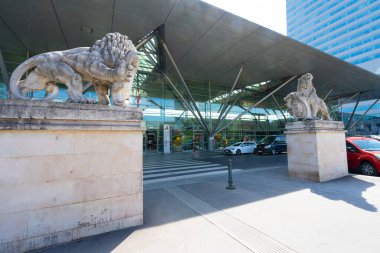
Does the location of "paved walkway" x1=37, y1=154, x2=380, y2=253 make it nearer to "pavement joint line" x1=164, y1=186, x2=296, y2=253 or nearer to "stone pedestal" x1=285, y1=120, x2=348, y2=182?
"pavement joint line" x1=164, y1=186, x2=296, y2=253

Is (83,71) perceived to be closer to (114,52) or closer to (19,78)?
(114,52)

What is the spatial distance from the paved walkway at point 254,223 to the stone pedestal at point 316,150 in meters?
A: 1.05

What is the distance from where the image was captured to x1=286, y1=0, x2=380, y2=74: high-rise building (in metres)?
57.3

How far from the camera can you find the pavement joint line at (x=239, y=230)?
261cm

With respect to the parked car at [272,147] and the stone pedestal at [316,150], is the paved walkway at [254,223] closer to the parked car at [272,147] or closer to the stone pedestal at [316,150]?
the stone pedestal at [316,150]

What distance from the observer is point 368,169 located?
7578 millimetres

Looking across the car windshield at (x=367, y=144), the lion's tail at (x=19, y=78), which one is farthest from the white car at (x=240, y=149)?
the lion's tail at (x=19, y=78)

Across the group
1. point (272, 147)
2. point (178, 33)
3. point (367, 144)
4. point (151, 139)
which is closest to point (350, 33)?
point (272, 147)

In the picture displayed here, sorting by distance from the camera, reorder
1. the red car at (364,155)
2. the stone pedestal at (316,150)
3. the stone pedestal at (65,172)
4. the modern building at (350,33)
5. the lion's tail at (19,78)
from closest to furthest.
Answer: the stone pedestal at (65,172), the lion's tail at (19,78), the stone pedestal at (316,150), the red car at (364,155), the modern building at (350,33)

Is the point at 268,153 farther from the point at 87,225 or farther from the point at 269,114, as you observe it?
the point at 87,225

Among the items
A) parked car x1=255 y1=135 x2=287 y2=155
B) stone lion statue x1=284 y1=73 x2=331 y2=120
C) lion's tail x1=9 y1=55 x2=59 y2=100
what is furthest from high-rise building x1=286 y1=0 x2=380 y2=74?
lion's tail x1=9 y1=55 x2=59 y2=100

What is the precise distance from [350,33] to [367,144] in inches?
3156

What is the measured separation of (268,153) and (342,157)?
469 inches

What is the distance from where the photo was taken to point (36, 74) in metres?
3.27
